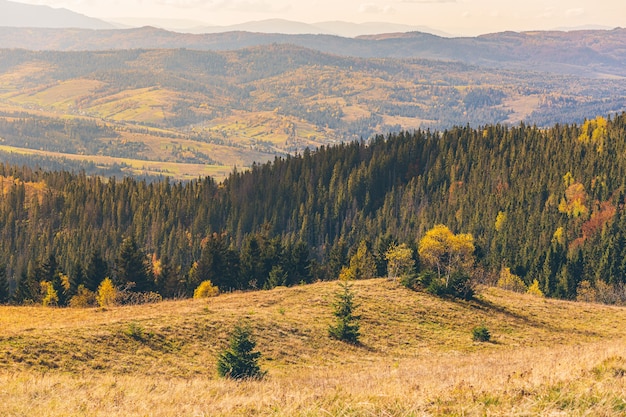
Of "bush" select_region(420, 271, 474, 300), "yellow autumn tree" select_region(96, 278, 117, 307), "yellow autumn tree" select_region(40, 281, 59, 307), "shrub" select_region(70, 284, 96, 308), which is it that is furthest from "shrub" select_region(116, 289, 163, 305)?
"bush" select_region(420, 271, 474, 300)

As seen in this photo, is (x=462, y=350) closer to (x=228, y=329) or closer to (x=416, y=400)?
(x=228, y=329)

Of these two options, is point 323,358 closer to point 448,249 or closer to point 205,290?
point 448,249

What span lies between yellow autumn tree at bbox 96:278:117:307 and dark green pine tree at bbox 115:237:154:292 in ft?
13.3

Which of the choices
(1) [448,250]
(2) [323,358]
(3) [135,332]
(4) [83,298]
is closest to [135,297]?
(4) [83,298]

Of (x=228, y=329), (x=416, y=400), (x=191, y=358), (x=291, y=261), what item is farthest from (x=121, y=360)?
(x=291, y=261)

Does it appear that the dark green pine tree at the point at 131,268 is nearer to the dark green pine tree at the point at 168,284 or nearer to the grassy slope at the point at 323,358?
the dark green pine tree at the point at 168,284

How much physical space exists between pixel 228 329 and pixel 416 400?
3195 cm

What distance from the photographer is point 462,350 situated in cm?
5444

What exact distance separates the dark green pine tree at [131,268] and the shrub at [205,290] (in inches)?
344

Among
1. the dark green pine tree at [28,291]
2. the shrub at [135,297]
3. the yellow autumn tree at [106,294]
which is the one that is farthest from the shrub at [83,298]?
the dark green pine tree at [28,291]

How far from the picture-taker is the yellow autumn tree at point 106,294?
84.6 m

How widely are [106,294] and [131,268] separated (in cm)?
888

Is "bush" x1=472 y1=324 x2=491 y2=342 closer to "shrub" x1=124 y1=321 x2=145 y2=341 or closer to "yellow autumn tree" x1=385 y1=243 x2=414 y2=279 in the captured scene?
"yellow autumn tree" x1=385 y1=243 x2=414 y2=279

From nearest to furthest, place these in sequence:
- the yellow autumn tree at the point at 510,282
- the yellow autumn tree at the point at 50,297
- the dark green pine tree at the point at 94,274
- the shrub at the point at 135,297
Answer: the yellow autumn tree at the point at 50,297 < the shrub at the point at 135,297 < the dark green pine tree at the point at 94,274 < the yellow autumn tree at the point at 510,282
